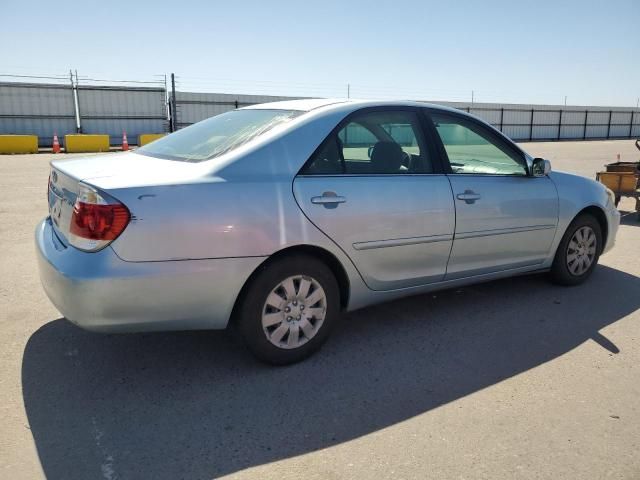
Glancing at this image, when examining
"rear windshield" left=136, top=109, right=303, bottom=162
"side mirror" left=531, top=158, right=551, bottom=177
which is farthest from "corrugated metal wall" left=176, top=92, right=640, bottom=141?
"side mirror" left=531, top=158, right=551, bottom=177

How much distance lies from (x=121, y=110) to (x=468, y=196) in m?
24.1

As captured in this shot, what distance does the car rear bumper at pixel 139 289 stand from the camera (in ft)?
8.41

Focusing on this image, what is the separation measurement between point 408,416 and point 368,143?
1.82m

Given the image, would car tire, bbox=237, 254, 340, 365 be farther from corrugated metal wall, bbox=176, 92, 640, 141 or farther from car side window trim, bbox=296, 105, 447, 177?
corrugated metal wall, bbox=176, 92, 640, 141

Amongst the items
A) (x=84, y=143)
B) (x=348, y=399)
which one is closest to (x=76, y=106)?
(x=84, y=143)

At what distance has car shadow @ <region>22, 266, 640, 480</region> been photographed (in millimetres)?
2383

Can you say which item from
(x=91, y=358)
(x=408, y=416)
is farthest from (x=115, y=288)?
(x=408, y=416)

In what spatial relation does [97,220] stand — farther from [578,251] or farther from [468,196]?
[578,251]

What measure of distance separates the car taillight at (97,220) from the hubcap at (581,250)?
147 inches

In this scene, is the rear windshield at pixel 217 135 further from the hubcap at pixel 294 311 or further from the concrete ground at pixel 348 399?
the concrete ground at pixel 348 399

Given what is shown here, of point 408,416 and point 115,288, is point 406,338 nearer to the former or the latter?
point 408,416

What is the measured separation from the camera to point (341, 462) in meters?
2.31

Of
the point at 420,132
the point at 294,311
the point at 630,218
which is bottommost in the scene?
the point at 630,218

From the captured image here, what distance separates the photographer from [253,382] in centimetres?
298
